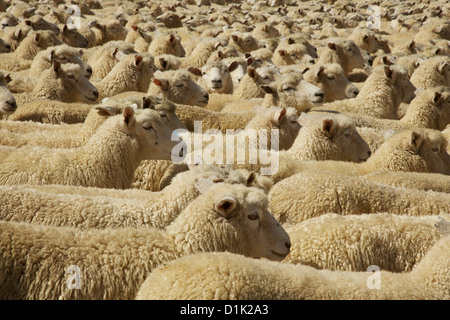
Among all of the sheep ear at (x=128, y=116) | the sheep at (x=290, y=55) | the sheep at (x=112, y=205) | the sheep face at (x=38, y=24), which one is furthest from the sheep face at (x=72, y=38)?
the sheep at (x=112, y=205)

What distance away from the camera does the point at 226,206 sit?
4.03 metres

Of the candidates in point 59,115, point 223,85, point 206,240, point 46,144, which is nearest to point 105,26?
point 223,85

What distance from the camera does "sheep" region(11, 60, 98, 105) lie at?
8.55 meters

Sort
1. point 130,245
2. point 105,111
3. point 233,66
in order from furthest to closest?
point 233,66
point 105,111
point 130,245

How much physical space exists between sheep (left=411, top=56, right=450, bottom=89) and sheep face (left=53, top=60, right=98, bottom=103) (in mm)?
5460

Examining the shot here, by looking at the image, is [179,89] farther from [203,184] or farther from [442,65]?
[442,65]

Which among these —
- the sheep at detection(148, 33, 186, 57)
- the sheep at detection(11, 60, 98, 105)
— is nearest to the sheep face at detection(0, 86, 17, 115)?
the sheep at detection(11, 60, 98, 105)

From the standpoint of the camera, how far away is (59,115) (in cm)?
784

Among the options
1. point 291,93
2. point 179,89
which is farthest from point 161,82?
point 291,93

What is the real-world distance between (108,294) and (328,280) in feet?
4.16

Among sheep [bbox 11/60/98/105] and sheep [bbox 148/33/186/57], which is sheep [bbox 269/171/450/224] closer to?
sheep [bbox 11/60/98/105]

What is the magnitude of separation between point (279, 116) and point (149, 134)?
1.92 meters

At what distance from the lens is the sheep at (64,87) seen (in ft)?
28.0

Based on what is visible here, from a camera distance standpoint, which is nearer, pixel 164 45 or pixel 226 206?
pixel 226 206
